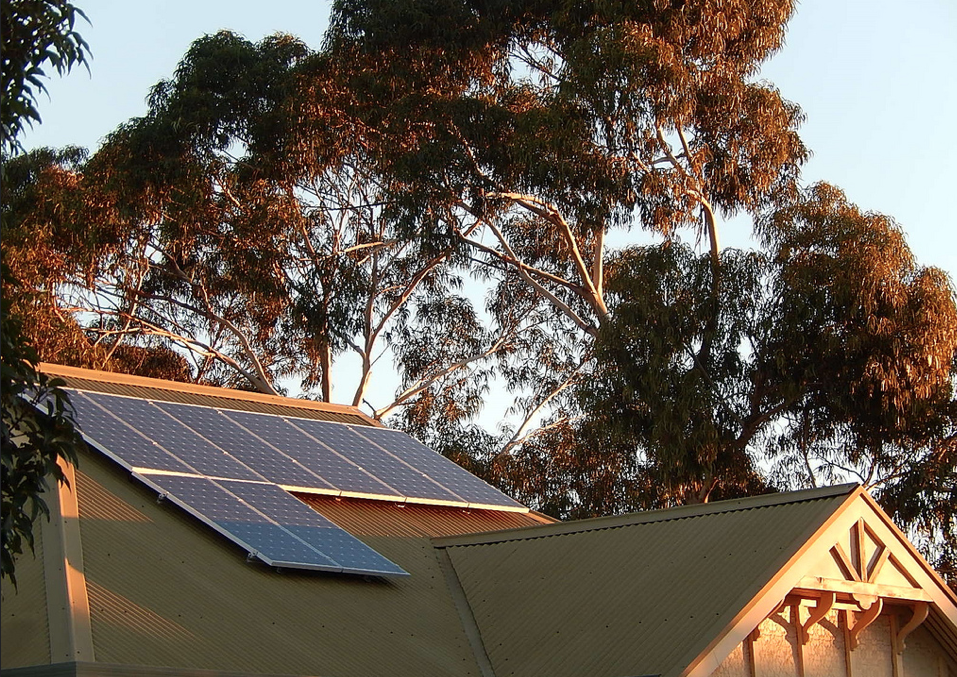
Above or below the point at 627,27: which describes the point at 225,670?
below

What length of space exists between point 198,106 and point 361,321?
7206mm

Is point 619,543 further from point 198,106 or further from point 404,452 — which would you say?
point 198,106

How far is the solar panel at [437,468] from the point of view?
68.9 ft

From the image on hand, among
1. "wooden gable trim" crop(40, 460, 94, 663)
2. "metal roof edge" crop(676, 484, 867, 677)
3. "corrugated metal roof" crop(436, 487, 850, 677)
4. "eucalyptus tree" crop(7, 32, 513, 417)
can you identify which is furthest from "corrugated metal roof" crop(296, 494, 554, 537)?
"eucalyptus tree" crop(7, 32, 513, 417)

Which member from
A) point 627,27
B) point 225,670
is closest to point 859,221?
point 627,27

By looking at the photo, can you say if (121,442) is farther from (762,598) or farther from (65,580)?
(762,598)

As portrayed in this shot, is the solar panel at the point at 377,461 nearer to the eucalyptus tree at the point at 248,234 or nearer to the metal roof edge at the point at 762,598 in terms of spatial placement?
the metal roof edge at the point at 762,598

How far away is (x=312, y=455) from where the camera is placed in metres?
19.8

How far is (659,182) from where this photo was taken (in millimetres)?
32750

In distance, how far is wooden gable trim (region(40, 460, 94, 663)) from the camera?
39.4 feet

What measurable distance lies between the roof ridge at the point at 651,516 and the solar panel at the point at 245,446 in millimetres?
1950

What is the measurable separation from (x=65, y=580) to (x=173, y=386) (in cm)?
854

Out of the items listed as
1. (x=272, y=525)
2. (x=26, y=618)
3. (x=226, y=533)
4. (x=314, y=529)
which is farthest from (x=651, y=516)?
(x=26, y=618)

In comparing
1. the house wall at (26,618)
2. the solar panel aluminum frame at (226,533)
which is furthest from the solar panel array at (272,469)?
the house wall at (26,618)
